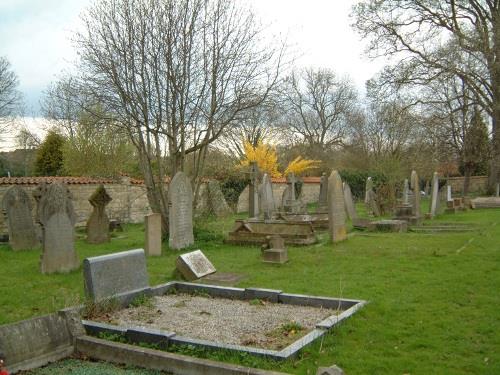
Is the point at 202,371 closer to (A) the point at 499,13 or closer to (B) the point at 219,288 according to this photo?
(B) the point at 219,288

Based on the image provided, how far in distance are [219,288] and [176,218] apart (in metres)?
4.68

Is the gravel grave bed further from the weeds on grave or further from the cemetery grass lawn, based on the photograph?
the cemetery grass lawn

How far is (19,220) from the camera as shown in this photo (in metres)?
12.9

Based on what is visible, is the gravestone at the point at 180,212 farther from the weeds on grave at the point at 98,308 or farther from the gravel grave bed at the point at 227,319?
the weeds on grave at the point at 98,308

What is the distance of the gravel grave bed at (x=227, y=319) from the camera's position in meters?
5.27

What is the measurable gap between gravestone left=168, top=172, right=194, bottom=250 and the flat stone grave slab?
1.43 metres

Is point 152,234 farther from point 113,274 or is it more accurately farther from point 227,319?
point 227,319

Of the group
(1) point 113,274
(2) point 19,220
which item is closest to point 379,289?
(1) point 113,274

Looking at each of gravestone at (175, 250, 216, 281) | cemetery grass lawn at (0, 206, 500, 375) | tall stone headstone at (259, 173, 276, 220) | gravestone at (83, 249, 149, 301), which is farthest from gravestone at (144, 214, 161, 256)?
tall stone headstone at (259, 173, 276, 220)

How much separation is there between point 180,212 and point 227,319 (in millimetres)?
6134

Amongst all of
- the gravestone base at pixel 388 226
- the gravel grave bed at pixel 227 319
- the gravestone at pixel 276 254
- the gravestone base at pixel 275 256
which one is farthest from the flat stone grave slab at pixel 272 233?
the gravel grave bed at pixel 227 319

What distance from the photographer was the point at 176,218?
1168cm

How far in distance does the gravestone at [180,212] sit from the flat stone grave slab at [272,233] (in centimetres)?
143

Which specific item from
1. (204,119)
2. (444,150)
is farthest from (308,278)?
(444,150)
